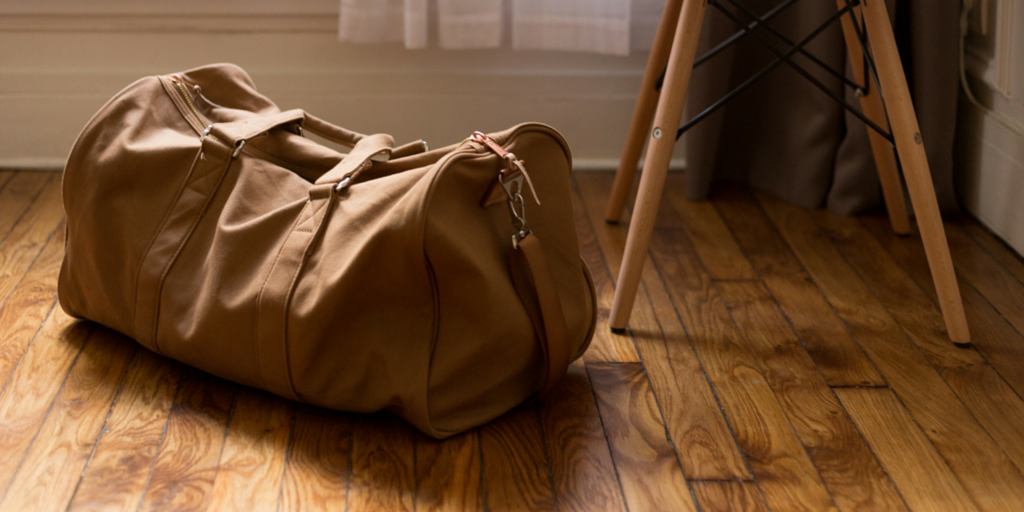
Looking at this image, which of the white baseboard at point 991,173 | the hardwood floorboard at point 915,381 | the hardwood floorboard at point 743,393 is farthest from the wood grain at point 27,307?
the white baseboard at point 991,173

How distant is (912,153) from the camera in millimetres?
1106

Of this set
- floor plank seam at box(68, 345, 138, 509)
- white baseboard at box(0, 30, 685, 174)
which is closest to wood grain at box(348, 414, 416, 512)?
floor plank seam at box(68, 345, 138, 509)

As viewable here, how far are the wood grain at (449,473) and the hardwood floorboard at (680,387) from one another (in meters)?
0.22

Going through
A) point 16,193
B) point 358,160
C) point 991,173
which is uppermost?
point 358,160

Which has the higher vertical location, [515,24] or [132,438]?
[515,24]

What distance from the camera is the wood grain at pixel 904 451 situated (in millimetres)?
877

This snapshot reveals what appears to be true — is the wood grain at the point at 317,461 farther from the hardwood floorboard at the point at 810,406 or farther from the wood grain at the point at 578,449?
the hardwood floorboard at the point at 810,406

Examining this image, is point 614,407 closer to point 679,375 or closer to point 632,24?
point 679,375

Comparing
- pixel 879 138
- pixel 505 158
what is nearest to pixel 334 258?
pixel 505 158

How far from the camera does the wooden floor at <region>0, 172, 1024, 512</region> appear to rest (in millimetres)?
881

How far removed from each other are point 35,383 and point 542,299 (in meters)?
→ 0.61

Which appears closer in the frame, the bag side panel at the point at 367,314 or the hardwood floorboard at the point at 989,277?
the bag side panel at the point at 367,314

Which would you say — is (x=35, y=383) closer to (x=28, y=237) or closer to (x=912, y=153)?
(x=28, y=237)

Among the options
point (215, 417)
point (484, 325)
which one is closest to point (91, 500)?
point (215, 417)
